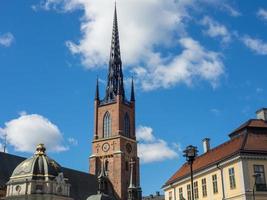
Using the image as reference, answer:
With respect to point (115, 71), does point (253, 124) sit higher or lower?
lower

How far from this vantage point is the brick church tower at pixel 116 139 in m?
101

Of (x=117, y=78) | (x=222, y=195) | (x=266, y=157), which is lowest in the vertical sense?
(x=222, y=195)

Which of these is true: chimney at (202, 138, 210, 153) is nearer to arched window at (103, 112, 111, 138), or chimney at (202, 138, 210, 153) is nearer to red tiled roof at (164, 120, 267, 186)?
red tiled roof at (164, 120, 267, 186)

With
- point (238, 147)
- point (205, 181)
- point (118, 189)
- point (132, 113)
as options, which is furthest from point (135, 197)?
point (238, 147)

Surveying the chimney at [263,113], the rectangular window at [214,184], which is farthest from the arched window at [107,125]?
the chimney at [263,113]

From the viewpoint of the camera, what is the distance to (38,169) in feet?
196

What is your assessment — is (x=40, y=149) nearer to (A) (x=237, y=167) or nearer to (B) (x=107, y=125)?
(A) (x=237, y=167)

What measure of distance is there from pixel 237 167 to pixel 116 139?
211 feet

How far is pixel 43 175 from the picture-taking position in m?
59.8

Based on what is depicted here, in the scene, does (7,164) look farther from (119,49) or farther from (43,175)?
(119,49)

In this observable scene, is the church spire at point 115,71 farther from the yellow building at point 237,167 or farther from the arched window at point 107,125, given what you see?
the yellow building at point 237,167

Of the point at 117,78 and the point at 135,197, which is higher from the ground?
the point at 117,78

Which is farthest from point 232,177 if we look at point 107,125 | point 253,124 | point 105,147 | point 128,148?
point 107,125

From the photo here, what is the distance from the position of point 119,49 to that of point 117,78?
10030 millimetres
